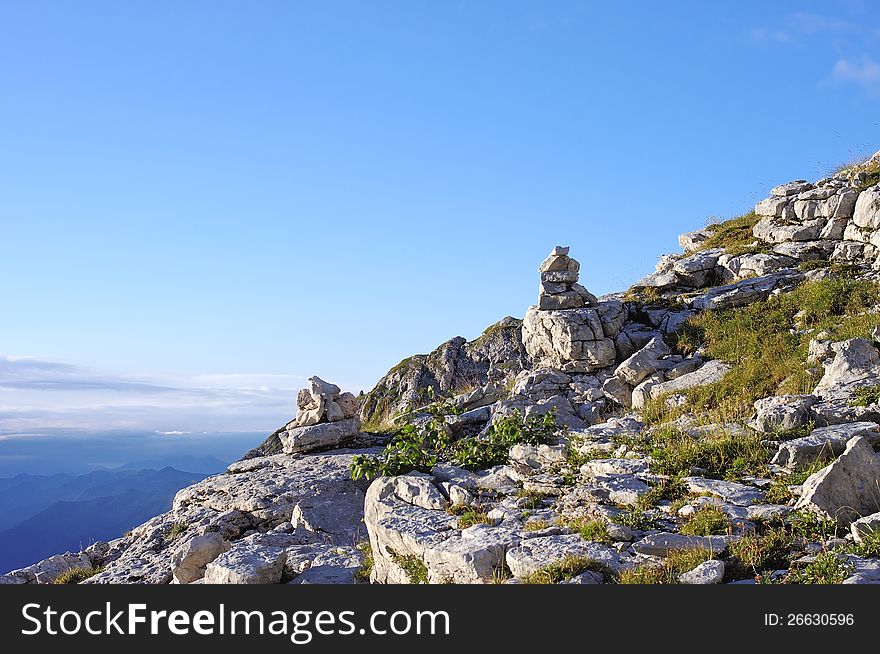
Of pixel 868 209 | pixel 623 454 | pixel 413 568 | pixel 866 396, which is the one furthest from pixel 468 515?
pixel 868 209

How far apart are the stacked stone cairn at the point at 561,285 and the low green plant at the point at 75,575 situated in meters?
16.5

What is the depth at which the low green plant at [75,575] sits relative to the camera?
54.2 feet

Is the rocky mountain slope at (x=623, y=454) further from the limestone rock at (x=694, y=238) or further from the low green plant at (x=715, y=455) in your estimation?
the limestone rock at (x=694, y=238)

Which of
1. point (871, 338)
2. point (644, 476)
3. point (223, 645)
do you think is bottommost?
point (223, 645)

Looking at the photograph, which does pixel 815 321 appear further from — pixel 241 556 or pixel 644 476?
pixel 241 556

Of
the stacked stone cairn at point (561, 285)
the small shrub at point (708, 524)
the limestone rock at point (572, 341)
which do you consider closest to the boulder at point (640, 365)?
the limestone rock at point (572, 341)

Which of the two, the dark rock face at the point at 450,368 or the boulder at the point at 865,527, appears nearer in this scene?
the boulder at the point at 865,527

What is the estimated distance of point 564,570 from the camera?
9.40m

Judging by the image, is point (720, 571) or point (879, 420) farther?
point (879, 420)

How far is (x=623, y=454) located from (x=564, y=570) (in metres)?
5.40

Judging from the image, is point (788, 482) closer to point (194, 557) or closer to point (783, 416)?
point (783, 416)

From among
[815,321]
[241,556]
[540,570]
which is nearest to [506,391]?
[815,321]

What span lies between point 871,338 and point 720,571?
12166 millimetres

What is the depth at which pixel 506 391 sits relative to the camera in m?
25.7
